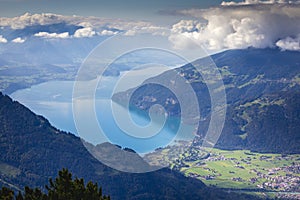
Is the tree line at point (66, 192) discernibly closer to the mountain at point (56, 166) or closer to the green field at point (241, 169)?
the mountain at point (56, 166)

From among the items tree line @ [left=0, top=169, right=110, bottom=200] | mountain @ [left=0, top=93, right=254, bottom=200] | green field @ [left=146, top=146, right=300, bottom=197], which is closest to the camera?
tree line @ [left=0, top=169, right=110, bottom=200]

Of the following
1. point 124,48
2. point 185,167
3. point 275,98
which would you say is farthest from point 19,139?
point 275,98

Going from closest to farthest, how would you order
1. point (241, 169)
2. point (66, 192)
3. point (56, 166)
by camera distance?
1. point (66, 192)
2. point (56, 166)
3. point (241, 169)

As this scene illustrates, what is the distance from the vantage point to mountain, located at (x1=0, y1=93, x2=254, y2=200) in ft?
280

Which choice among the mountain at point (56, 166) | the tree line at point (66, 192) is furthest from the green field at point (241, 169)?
the tree line at point (66, 192)

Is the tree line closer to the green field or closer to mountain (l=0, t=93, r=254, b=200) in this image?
mountain (l=0, t=93, r=254, b=200)

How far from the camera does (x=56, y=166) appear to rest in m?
94.1

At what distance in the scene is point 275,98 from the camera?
616 feet

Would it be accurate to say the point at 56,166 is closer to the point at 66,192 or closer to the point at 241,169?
the point at 241,169

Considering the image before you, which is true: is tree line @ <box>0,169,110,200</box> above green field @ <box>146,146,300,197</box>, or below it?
below

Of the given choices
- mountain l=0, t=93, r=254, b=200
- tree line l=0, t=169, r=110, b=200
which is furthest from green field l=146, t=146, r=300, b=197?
tree line l=0, t=169, r=110, b=200

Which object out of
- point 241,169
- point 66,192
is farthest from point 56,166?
point 66,192

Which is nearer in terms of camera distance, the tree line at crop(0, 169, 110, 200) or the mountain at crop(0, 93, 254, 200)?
the tree line at crop(0, 169, 110, 200)

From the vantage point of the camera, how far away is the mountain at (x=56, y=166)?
8525 centimetres
